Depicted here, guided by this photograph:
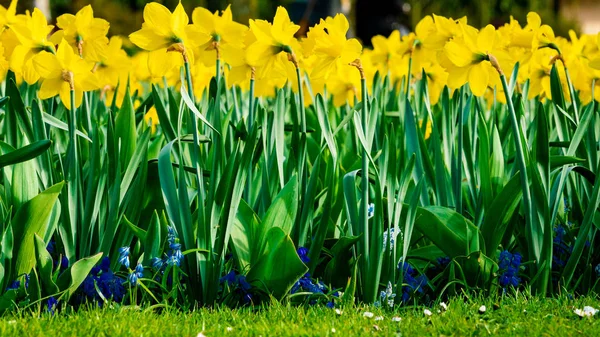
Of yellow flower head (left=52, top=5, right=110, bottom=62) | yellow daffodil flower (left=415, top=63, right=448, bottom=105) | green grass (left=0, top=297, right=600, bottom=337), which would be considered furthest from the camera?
yellow daffodil flower (left=415, top=63, right=448, bottom=105)

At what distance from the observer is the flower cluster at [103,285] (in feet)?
7.51

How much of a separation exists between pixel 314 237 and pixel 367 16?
11497 millimetres

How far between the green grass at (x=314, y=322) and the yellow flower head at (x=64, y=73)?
649 mm

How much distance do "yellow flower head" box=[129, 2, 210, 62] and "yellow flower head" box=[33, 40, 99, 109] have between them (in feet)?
0.60

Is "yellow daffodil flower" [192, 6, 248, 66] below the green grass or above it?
above

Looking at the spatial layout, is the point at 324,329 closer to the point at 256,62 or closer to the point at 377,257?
the point at 377,257

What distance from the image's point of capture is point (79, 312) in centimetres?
220

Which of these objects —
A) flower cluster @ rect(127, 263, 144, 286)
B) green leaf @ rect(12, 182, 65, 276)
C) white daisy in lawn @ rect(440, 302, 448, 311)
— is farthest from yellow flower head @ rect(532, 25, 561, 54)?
green leaf @ rect(12, 182, 65, 276)

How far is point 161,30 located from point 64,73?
1.03 feet

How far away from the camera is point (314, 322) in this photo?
2119mm

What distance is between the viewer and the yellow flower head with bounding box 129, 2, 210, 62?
228 cm

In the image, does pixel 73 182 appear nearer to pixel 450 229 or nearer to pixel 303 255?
pixel 303 255

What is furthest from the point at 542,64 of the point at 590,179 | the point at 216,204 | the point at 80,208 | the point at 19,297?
the point at 19,297

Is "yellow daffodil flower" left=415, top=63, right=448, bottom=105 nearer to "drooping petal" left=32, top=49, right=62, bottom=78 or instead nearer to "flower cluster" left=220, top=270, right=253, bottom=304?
"flower cluster" left=220, top=270, right=253, bottom=304
